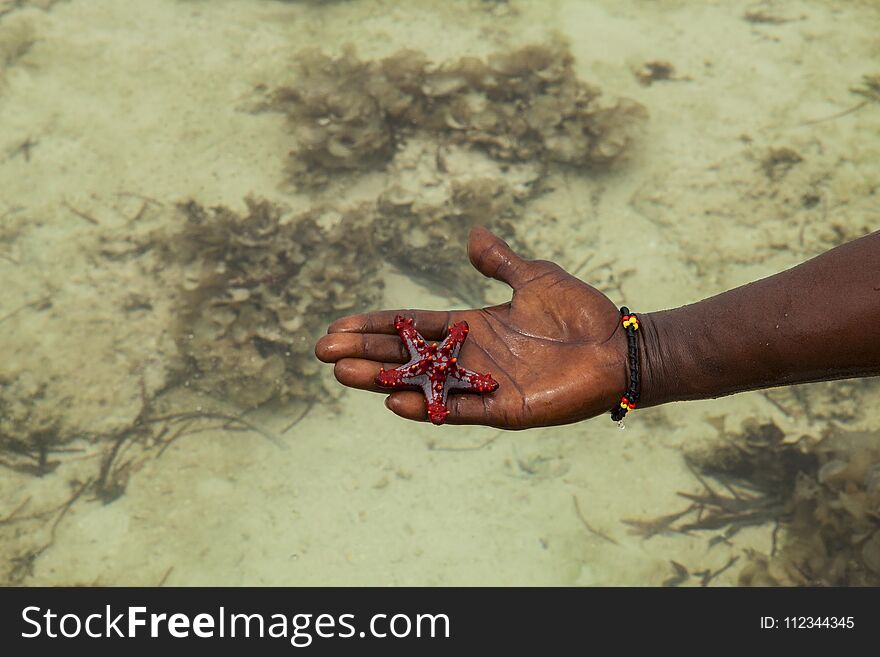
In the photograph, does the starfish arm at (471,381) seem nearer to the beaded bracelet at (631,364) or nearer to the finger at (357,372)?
the finger at (357,372)

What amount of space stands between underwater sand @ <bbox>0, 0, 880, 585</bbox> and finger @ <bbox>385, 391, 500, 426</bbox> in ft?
5.85

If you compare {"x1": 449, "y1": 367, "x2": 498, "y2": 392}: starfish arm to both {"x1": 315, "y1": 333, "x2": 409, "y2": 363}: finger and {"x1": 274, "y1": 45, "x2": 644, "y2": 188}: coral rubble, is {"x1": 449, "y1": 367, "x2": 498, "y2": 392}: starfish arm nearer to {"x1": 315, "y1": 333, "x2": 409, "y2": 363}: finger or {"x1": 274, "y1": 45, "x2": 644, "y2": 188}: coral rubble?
{"x1": 315, "y1": 333, "x2": 409, "y2": 363}: finger

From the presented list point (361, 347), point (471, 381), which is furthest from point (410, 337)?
point (471, 381)

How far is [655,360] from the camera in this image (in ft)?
13.3

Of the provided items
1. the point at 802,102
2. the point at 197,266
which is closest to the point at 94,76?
the point at 197,266

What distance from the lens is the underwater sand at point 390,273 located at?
5406 mm

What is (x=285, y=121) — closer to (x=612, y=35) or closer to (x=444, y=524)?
(x=612, y=35)

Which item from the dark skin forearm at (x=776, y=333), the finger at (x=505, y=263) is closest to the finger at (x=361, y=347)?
the finger at (x=505, y=263)

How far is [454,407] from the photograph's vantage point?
3928 millimetres

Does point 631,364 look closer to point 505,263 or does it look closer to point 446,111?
point 505,263

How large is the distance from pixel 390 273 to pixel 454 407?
8.26 ft

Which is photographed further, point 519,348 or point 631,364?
point 519,348

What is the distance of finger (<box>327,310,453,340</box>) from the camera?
4.01 meters

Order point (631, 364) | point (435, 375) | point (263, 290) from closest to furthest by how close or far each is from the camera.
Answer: point (435, 375) → point (631, 364) → point (263, 290)
